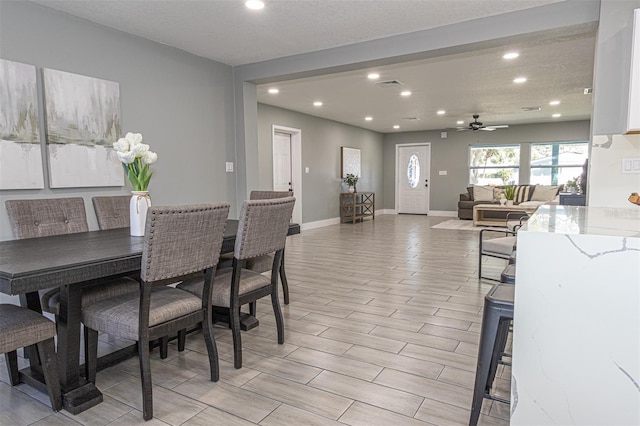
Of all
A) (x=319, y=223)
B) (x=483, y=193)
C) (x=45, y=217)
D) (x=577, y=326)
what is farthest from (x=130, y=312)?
(x=483, y=193)

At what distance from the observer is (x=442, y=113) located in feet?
26.3

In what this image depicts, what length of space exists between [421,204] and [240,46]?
8.50 m

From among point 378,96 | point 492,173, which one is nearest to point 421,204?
point 492,173

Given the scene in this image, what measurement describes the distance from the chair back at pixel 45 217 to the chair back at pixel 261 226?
1.31m

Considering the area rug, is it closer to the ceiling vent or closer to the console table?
the console table

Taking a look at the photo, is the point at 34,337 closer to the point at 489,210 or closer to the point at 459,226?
the point at 459,226

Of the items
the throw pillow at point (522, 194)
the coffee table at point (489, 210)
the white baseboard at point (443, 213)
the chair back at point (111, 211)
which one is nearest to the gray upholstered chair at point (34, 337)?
the chair back at point (111, 211)

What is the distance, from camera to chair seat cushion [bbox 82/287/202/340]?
1.79 meters

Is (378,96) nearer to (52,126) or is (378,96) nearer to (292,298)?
(292,298)

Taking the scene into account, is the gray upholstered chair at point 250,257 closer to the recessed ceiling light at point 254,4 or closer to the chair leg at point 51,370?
the chair leg at point 51,370

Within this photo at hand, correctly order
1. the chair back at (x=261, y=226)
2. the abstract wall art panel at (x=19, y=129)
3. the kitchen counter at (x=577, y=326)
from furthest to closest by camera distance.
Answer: the abstract wall art panel at (x=19, y=129) < the chair back at (x=261, y=226) < the kitchen counter at (x=577, y=326)

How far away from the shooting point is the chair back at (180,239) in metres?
1.69

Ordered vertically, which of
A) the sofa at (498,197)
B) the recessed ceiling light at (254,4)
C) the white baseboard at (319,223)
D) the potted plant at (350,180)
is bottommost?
the white baseboard at (319,223)

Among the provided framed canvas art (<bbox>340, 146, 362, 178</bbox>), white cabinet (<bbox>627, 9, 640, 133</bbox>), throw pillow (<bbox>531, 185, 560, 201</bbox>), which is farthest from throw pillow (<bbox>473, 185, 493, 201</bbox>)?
white cabinet (<bbox>627, 9, 640, 133</bbox>)
